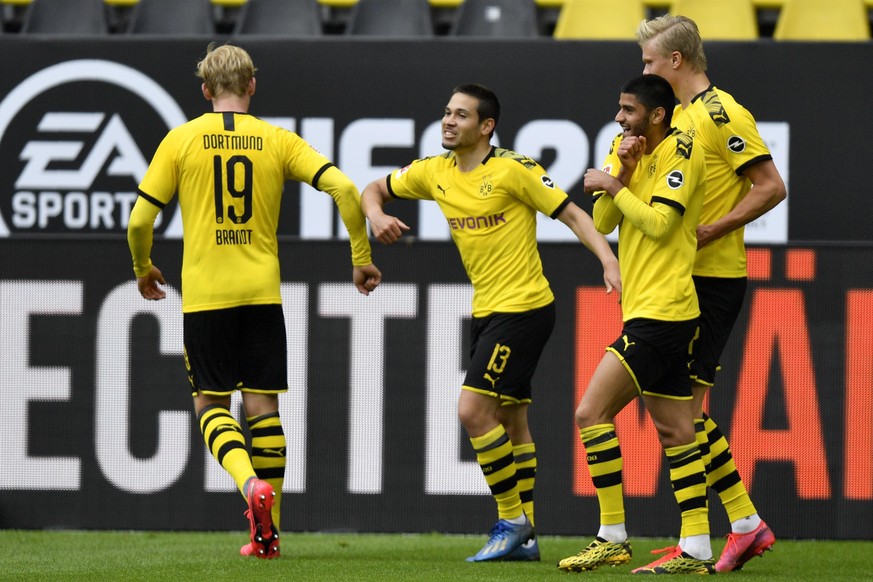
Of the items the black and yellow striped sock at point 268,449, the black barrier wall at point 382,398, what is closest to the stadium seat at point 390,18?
the black barrier wall at point 382,398

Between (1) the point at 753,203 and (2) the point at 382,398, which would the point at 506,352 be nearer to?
(1) the point at 753,203

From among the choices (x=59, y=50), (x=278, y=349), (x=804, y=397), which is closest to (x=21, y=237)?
(x=278, y=349)

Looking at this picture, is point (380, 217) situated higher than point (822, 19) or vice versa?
point (822, 19)

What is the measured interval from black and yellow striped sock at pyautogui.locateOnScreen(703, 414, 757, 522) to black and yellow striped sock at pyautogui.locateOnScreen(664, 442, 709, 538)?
11.3 inches

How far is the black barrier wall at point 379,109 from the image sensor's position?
336 inches

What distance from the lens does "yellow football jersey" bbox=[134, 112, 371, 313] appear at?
17.9 feet

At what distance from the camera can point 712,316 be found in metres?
5.28

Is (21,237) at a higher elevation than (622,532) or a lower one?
higher

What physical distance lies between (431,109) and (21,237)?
2911 mm

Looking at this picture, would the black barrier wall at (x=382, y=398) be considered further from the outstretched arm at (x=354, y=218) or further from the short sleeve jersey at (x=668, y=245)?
the short sleeve jersey at (x=668, y=245)

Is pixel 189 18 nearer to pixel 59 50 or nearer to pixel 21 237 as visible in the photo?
pixel 59 50

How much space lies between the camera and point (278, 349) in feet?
18.2

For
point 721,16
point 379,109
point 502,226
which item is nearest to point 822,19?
point 721,16

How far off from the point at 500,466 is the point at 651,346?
93cm
